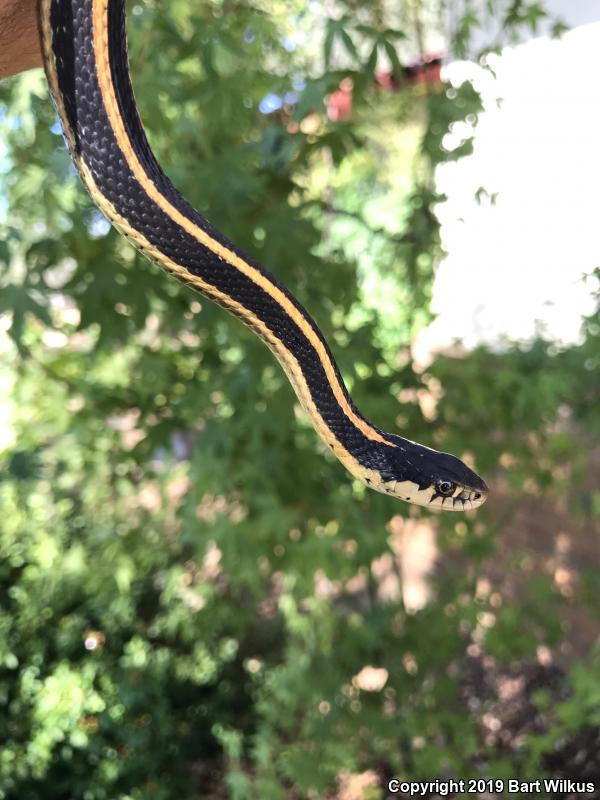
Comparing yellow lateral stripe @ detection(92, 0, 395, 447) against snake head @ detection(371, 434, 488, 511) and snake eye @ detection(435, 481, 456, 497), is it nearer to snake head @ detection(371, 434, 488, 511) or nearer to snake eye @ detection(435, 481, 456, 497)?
snake head @ detection(371, 434, 488, 511)

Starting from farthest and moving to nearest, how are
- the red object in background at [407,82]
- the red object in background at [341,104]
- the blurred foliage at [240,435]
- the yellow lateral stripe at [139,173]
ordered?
the red object in background at [407,82], the red object in background at [341,104], the blurred foliage at [240,435], the yellow lateral stripe at [139,173]

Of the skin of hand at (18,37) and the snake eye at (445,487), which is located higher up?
the skin of hand at (18,37)

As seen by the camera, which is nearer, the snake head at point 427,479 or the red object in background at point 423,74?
the snake head at point 427,479

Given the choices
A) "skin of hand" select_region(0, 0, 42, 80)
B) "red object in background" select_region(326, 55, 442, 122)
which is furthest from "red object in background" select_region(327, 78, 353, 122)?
"skin of hand" select_region(0, 0, 42, 80)

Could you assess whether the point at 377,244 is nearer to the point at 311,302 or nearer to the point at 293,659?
the point at 311,302

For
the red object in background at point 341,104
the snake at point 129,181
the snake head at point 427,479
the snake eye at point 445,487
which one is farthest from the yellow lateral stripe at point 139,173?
the red object in background at point 341,104

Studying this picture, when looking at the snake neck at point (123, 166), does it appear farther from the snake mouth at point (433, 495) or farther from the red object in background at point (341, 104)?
the red object in background at point (341, 104)
